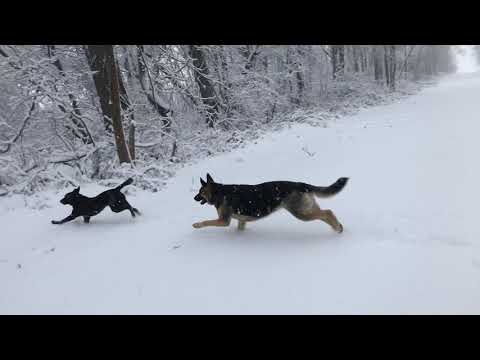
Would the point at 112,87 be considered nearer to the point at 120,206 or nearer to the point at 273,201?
the point at 120,206

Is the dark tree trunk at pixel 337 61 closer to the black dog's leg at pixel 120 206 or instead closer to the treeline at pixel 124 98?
the treeline at pixel 124 98

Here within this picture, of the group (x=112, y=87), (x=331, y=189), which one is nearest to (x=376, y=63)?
Result: (x=112, y=87)

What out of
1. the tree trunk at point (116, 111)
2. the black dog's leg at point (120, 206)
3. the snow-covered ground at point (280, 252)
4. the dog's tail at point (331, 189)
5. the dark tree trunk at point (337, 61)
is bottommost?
the snow-covered ground at point (280, 252)

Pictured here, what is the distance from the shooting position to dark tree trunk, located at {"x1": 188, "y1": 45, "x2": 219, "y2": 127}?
13.4m

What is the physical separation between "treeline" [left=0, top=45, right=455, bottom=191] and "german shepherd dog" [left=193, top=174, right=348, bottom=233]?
5021mm

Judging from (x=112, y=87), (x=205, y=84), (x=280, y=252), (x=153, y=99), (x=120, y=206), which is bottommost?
(x=280, y=252)

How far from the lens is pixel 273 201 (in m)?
4.39

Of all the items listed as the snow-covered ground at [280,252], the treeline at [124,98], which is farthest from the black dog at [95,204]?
the treeline at [124,98]

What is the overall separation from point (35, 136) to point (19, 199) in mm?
5758

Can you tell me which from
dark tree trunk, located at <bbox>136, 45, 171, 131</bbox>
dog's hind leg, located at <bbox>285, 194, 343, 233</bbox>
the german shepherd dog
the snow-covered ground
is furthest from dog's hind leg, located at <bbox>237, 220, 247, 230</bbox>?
dark tree trunk, located at <bbox>136, 45, 171, 131</bbox>

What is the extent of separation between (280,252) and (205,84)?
11.3 metres

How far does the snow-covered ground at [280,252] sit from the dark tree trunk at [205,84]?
6.79 m

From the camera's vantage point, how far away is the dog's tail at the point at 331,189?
14.0 feet
